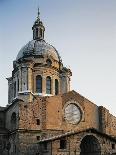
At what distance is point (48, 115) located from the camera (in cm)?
4025

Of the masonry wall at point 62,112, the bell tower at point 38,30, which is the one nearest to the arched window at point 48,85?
the masonry wall at point 62,112

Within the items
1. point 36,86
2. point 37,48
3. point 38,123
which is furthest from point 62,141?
point 37,48

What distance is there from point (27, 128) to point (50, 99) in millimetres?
4146

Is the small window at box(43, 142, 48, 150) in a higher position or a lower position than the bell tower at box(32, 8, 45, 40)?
lower

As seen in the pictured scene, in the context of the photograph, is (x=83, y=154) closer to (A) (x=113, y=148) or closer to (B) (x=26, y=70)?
(A) (x=113, y=148)

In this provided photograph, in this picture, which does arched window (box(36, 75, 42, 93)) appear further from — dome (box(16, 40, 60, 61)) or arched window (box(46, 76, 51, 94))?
dome (box(16, 40, 60, 61))

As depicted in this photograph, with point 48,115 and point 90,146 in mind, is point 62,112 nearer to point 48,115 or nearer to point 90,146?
point 48,115

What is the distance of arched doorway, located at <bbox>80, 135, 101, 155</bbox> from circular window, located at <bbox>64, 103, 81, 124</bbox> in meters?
2.64

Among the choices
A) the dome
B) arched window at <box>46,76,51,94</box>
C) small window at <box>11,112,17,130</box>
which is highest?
the dome

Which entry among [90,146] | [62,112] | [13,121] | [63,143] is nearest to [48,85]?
[62,112]

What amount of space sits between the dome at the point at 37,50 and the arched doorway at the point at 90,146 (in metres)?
13.3

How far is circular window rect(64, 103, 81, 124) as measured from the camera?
41.8 m

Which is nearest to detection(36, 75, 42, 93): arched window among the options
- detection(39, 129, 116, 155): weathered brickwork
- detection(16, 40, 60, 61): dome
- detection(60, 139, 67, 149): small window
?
detection(16, 40, 60, 61): dome

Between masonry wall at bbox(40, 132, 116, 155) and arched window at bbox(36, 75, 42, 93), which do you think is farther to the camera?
arched window at bbox(36, 75, 42, 93)
